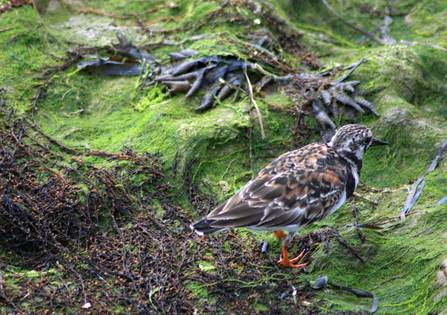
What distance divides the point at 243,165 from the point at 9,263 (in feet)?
9.57

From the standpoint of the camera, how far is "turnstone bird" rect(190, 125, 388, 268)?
11.7ft

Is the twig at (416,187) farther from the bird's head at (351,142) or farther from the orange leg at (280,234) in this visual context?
the orange leg at (280,234)

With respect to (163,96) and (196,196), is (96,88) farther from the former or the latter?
(196,196)

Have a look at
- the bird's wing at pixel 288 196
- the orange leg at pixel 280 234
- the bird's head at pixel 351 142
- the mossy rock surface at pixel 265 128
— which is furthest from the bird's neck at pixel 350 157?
the orange leg at pixel 280 234

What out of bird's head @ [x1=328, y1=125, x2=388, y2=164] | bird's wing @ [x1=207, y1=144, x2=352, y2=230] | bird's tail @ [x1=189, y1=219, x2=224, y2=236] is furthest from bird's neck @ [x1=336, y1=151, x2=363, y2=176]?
bird's tail @ [x1=189, y1=219, x2=224, y2=236]

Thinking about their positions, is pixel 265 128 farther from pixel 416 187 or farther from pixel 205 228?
pixel 205 228

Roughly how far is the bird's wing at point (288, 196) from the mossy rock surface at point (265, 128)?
0.53 meters

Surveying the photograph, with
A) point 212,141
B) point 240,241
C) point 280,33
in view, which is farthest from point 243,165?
point 280,33

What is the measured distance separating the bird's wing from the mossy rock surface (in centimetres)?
53

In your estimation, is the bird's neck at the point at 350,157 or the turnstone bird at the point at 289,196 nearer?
the turnstone bird at the point at 289,196

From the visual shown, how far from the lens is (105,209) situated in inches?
172

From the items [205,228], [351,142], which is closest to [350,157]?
[351,142]

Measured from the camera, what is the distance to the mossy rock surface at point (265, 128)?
3562 millimetres

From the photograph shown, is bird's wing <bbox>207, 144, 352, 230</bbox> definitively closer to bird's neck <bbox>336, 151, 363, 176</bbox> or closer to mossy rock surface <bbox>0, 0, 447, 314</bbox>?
bird's neck <bbox>336, 151, 363, 176</bbox>
